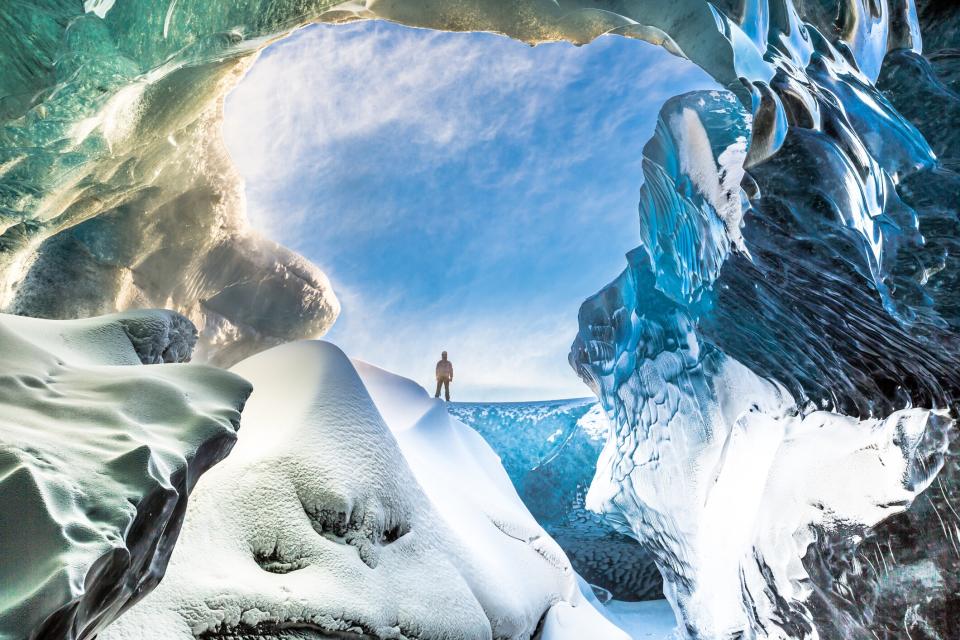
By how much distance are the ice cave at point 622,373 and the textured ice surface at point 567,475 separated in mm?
2143

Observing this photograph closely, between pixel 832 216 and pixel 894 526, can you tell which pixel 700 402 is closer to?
pixel 894 526

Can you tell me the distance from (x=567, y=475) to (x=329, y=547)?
4.44 metres

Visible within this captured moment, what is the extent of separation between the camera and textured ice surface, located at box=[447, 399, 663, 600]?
5.55 meters

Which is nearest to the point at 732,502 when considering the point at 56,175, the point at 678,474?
the point at 678,474

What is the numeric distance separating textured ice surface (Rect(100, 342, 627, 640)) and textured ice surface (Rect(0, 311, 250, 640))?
402mm

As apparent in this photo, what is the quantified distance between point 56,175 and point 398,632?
224 cm

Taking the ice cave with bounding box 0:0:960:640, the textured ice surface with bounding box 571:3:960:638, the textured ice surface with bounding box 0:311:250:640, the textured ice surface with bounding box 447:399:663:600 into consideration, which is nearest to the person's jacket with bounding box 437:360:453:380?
the textured ice surface with bounding box 447:399:663:600

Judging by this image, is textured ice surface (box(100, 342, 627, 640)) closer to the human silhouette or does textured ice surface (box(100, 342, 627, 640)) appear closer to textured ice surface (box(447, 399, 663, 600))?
textured ice surface (box(447, 399, 663, 600))

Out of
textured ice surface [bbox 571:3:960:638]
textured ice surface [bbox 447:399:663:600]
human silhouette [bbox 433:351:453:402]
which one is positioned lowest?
textured ice surface [bbox 447:399:663:600]

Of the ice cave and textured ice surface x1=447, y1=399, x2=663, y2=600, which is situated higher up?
the ice cave

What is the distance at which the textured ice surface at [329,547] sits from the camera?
4.59 feet

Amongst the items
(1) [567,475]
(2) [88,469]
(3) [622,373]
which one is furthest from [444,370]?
(2) [88,469]

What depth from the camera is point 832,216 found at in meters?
1.38

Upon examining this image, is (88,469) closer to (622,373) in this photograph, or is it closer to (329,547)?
(329,547)
